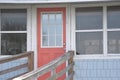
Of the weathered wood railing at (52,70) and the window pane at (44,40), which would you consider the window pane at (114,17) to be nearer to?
the weathered wood railing at (52,70)

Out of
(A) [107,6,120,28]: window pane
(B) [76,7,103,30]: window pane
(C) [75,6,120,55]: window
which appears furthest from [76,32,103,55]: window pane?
(A) [107,6,120,28]: window pane

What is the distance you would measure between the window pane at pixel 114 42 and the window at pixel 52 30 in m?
1.34

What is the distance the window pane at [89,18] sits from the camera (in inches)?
299

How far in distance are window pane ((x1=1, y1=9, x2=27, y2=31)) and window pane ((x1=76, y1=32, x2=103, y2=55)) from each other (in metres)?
1.63

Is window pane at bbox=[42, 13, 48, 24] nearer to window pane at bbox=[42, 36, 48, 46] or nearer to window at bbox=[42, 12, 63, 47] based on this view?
window at bbox=[42, 12, 63, 47]

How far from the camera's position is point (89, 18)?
25.0 feet

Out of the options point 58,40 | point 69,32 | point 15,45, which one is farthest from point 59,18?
point 15,45

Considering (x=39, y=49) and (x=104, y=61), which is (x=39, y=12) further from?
(x=104, y=61)

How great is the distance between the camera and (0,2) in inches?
286

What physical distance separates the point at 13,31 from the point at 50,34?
3.37ft

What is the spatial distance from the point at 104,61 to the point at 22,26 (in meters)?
2.44

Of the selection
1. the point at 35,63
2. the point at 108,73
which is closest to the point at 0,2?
the point at 35,63

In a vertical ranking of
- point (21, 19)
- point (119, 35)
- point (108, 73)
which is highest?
point (21, 19)

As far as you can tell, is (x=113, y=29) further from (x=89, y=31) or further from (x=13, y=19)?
(x=13, y=19)
